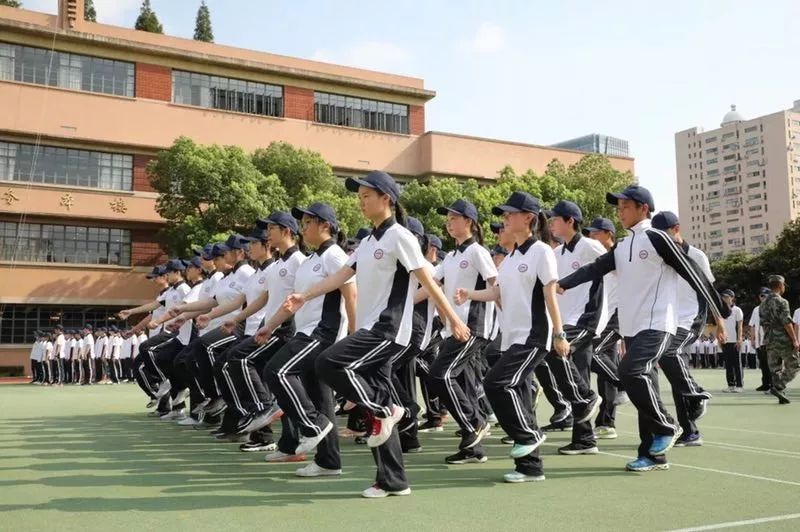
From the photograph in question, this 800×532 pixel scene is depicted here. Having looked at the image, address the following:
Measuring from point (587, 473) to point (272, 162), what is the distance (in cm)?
2848

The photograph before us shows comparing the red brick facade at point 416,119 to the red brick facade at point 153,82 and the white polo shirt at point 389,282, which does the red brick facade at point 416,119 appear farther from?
the white polo shirt at point 389,282

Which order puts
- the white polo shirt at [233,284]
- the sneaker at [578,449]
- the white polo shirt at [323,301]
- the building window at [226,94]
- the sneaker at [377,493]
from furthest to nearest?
the building window at [226,94] < the white polo shirt at [233,284] < the sneaker at [578,449] < the white polo shirt at [323,301] < the sneaker at [377,493]

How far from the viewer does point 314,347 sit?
6.06m

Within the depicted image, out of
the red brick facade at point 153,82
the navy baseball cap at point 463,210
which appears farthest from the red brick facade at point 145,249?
the navy baseball cap at point 463,210

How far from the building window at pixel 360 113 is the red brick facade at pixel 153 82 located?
727 cm

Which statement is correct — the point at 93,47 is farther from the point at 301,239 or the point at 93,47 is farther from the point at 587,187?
the point at 301,239

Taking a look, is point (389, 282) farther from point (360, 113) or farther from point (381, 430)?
point (360, 113)

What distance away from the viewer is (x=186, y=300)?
10.5m

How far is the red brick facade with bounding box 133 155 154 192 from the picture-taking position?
35.7 metres

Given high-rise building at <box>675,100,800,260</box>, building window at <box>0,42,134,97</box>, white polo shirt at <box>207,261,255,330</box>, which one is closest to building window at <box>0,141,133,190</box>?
building window at <box>0,42,134,97</box>

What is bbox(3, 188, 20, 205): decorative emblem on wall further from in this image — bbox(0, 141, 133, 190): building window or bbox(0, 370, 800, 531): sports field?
bbox(0, 370, 800, 531): sports field

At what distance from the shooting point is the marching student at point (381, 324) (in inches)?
198

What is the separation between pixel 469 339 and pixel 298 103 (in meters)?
34.1

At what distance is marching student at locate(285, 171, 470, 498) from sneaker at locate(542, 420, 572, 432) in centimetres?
360
